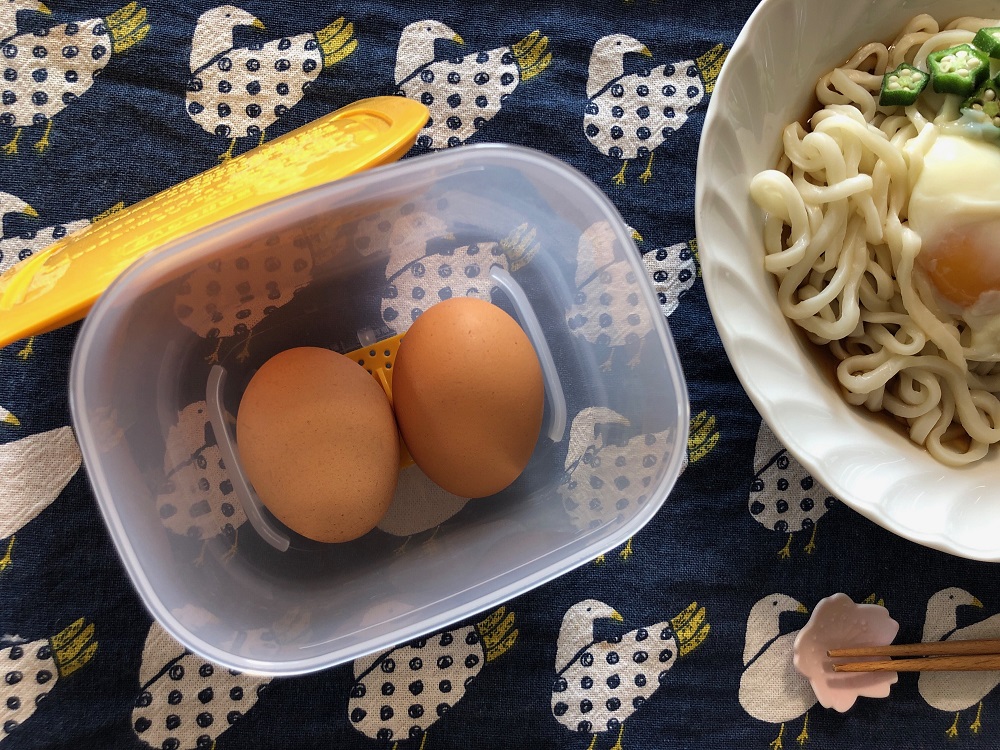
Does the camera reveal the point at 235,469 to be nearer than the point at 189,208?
No

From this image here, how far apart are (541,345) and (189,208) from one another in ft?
1.44

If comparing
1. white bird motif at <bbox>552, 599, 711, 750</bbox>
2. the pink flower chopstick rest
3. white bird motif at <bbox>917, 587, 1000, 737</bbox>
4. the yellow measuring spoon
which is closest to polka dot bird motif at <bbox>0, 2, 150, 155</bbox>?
the yellow measuring spoon

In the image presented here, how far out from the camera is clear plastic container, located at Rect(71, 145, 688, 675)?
2.56 feet

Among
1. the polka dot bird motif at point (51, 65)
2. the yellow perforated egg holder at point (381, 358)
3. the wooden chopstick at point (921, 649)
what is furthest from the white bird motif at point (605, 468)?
the polka dot bird motif at point (51, 65)

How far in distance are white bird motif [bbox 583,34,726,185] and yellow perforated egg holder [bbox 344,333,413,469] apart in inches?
14.7

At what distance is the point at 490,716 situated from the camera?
941 mm

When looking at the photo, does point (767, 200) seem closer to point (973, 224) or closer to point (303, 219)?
point (973, 224)

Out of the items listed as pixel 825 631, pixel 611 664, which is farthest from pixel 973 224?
pixel 611 664

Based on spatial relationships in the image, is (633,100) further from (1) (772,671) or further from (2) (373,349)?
(1) (772,671)

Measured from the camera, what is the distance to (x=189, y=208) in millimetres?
785

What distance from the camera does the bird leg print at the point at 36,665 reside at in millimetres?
891

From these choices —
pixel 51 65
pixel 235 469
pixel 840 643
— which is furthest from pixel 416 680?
pixel 51 65

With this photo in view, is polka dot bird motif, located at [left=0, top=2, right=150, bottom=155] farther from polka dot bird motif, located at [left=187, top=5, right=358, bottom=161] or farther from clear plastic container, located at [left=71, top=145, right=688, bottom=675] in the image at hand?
clear plastic container, located at [left=71, top=145, right=688, bottom=675]

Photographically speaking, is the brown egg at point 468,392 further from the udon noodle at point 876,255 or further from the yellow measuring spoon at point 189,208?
the udon noodle at point 876,255
